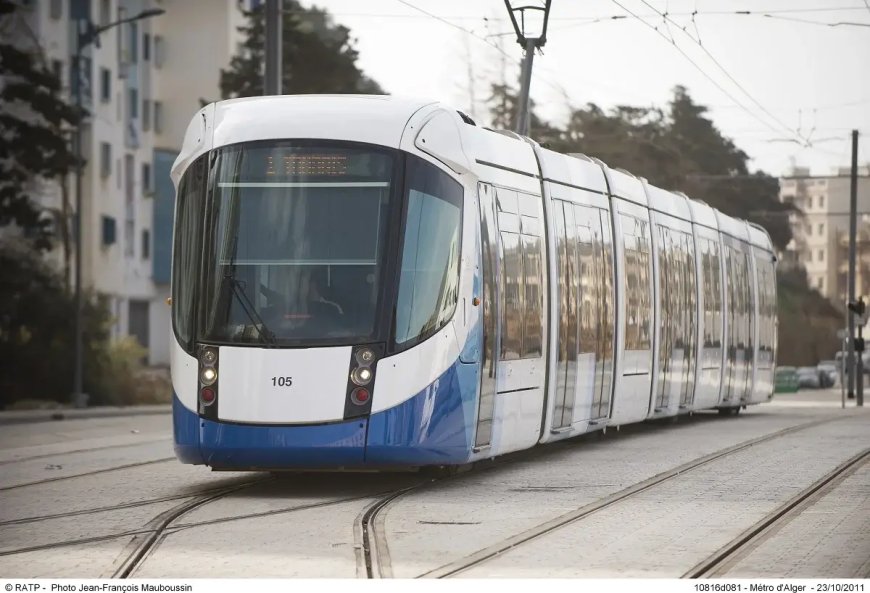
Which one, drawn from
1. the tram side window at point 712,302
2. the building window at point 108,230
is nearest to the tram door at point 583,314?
the tram side window at point 712,302

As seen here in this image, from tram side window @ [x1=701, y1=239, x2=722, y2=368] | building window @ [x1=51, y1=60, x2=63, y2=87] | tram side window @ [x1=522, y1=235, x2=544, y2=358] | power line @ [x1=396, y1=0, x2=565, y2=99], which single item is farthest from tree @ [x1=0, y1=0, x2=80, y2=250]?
tram side window @ [x1=522, y1=235, x2=544, y2=358]

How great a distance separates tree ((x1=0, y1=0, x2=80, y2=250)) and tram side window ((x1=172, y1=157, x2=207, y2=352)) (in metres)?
29.1

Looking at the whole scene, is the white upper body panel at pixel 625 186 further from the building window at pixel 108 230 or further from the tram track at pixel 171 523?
the building window at pixel 108 230

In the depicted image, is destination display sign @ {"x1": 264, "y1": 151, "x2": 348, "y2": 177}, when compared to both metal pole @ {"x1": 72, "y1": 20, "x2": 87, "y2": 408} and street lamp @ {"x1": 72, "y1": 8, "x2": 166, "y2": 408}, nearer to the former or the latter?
metal pole @ {"x1": 72, "y1": 20, "x2": 87, "y2": 408}

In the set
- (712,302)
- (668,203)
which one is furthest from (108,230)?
(668,203)

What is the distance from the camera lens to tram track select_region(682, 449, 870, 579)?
10352mm

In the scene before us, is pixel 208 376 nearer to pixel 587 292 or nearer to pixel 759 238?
pixel 587 292

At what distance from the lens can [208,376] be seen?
14500 mm

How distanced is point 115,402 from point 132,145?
2226 centimetres

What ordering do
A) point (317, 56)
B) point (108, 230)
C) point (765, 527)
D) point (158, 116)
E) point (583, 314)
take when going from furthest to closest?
point (158, 116) → point (108, 230) → point (317, 56) → point (583, 314) → point (765, 527)

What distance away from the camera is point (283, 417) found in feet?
46.7

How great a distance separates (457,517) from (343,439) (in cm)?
140
